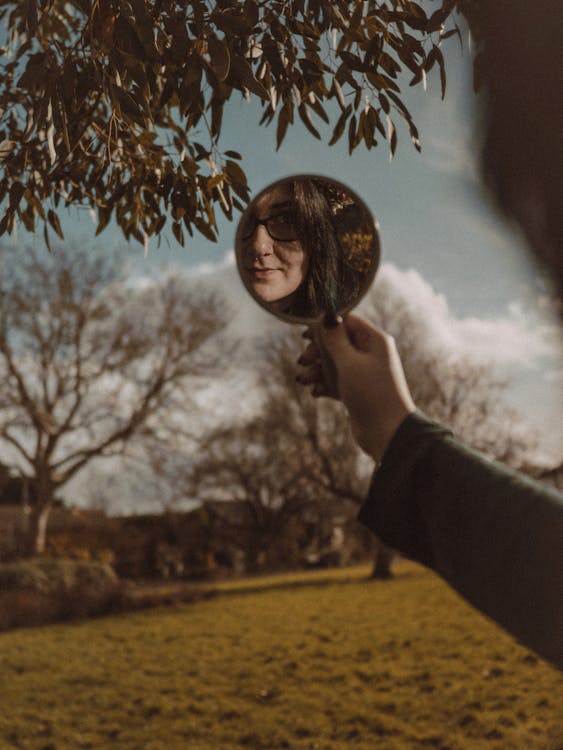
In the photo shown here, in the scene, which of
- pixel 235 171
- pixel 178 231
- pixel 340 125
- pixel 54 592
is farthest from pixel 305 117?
pixel 54 592

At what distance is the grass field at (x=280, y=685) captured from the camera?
607 centimetres

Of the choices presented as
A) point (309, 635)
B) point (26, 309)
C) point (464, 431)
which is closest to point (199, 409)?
point (26, 309)

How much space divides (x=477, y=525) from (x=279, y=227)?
1.31 metres

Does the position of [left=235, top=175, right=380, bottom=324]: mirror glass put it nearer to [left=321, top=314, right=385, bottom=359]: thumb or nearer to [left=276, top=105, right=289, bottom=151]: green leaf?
[left=321, top=314, right=385, bottom=359]: thumb

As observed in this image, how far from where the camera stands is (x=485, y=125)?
410cm

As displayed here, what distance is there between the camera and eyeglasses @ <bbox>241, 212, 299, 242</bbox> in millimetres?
2145

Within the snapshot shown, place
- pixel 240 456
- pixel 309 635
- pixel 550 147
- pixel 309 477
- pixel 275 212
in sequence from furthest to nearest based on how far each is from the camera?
pixel 240 456 → pixel 309 477 → pixel 309 635 → pixel 550 147 → pixel 275 212

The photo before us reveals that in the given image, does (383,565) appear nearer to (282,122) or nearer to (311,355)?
(282,122)

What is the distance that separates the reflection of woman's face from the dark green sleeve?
0.94 metres

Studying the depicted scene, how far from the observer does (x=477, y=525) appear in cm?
108

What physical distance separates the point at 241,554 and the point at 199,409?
7.04m

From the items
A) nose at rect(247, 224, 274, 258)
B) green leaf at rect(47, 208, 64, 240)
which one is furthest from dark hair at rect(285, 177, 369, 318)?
green leaf at rect(47, 208, 64, 240)

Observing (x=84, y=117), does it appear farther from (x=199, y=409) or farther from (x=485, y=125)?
(x=199, y=409)

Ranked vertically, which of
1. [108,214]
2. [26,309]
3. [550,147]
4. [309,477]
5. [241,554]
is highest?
[26,309]
